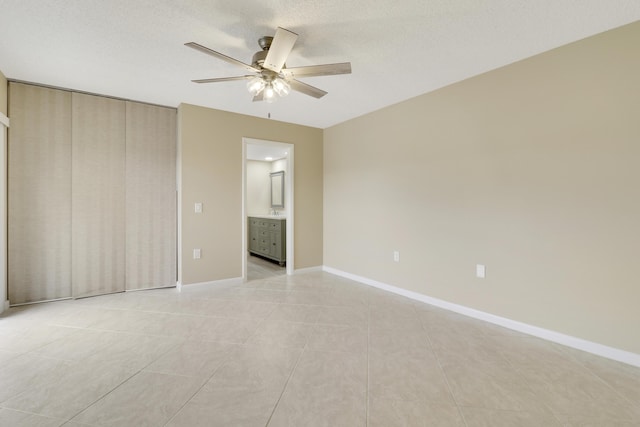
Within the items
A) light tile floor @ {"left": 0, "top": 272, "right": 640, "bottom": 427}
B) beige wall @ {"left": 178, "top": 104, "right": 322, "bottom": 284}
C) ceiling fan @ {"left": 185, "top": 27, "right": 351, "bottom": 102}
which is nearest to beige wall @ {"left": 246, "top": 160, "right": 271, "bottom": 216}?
beige wall @ {"left": 178, "top": 104, "right": 322, "bottom": 284}

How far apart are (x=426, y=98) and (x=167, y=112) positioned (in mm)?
3380

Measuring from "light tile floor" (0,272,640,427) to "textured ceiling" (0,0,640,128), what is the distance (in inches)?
96.6


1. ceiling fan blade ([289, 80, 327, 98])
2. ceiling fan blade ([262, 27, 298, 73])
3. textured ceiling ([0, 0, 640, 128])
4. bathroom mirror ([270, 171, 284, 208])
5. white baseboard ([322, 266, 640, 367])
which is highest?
textured ceiling ([0, 0, 640, 128])

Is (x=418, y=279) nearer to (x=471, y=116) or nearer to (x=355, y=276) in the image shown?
(x=355, y=276)

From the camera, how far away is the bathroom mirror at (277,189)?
256 inches

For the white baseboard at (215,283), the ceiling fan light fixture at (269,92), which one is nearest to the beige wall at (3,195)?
the white baseboard at (215,283)

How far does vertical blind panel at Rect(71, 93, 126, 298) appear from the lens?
3.30 m

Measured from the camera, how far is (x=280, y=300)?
332cm

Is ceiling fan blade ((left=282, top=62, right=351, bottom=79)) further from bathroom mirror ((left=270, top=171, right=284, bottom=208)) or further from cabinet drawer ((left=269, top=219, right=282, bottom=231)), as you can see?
bathroom mirror ((left=270, top=171, right=284, bottom=208))

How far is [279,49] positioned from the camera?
74.2 inches

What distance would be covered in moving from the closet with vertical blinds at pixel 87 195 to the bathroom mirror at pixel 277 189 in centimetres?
291

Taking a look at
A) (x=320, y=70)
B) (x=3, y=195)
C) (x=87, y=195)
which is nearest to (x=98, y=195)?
(x=87, y=195)

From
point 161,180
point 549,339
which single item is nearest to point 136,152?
point 161,180

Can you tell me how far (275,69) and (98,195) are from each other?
2.89 metres
